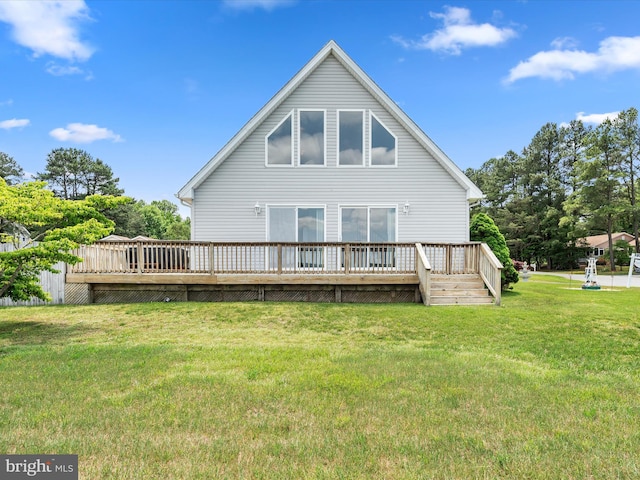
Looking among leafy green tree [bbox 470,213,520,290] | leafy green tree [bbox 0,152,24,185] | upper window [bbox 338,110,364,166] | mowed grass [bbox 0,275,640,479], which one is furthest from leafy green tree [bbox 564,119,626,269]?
leafy green tree [bbox 0,152,24,185]

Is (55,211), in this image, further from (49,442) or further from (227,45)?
(227,45)

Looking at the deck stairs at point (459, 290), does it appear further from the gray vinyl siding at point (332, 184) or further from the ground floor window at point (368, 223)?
the ground floor window at point (368, 223)

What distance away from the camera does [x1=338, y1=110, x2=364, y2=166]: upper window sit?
12094 mm

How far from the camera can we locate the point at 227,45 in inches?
744

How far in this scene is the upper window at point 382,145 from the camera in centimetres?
1207

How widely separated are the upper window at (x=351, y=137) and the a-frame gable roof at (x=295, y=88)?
98 centimetres

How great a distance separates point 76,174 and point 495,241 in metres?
47.1

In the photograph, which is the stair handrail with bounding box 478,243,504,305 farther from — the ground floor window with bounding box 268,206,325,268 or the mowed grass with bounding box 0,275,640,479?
the ground floor window with bounding box 268,206,325,268

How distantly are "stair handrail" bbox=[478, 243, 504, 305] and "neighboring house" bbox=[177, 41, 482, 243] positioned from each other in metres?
1.75

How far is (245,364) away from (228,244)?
19.0 feet

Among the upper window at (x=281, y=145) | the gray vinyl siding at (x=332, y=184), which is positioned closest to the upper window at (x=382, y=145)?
the gray vinyl siding at (x=332, y=184)

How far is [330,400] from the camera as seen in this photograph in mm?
3572

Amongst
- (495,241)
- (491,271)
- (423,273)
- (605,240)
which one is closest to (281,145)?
(423,273)

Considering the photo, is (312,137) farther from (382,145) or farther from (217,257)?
(217,257)
